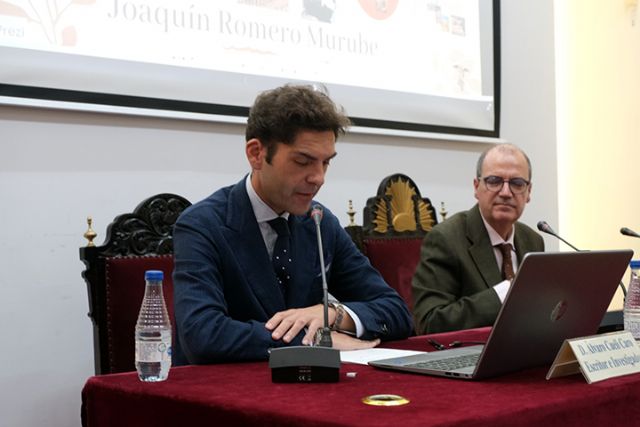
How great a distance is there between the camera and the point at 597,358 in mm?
1481

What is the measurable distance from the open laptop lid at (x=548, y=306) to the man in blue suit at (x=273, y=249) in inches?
20.9

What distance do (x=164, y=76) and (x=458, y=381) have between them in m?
2.00

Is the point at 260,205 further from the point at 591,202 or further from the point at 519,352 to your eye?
the point at 591,202

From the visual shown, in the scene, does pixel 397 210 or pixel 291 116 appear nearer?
pixel 291 116

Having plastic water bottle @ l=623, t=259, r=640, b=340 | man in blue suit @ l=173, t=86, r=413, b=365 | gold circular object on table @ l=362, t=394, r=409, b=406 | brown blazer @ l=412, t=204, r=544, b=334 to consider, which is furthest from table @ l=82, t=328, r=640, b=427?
brown blazer @ l=412, t=204, r=544, b=334

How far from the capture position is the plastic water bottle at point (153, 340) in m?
1.50

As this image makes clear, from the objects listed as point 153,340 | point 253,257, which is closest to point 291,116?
point 253,257

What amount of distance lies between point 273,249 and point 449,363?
26.6 inches

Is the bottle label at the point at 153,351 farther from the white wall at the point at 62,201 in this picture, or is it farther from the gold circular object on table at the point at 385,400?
the white wall at the point at 62,201

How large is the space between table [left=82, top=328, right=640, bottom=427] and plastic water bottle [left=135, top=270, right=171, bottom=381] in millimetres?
31

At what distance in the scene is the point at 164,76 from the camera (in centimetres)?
305

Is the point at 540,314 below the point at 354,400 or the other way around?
the other way around

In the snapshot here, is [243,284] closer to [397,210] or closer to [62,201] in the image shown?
[62,201]

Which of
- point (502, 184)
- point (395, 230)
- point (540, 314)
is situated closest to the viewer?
point (540, 314)
